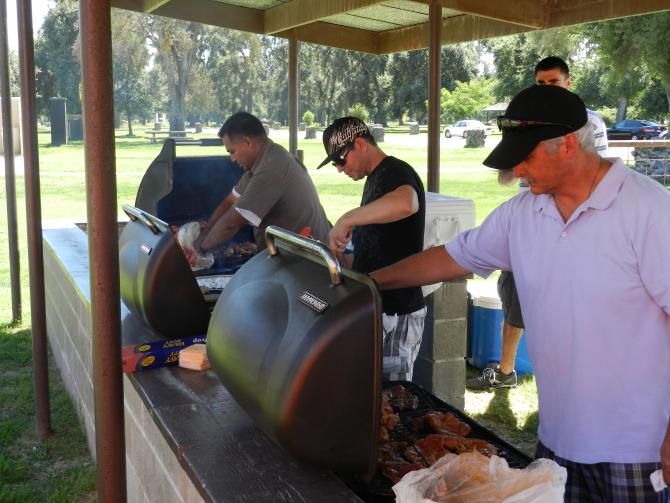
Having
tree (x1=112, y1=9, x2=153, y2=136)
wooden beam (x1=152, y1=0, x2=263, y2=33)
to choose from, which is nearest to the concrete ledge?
wooden beam (x1=152, y1=0, x2=263, y2=33)

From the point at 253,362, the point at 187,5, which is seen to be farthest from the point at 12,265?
the point at 253,362

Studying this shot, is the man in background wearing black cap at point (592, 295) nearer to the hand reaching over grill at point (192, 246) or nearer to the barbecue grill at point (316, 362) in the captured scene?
the barbecue grill at point (316, 362)

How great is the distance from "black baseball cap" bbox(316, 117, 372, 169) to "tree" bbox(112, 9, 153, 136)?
3896cm

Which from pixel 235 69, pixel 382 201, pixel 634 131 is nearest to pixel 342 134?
pixel 382 201

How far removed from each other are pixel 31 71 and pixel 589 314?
135 inches

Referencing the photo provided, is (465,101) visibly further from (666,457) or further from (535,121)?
(666,457)

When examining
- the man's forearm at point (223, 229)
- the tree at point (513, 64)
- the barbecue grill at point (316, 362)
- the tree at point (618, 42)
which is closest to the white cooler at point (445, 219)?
the man's forearm at point (223, 229)

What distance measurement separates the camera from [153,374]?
2.71 meters

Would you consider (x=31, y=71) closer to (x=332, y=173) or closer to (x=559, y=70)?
(x=559, y=70)

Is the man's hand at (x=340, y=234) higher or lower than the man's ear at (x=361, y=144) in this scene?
lower

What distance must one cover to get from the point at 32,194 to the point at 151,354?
1793mm

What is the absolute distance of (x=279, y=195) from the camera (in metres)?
4.31

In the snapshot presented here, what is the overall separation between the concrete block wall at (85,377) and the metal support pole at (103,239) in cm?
22

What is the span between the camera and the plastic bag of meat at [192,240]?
4105 millimetres
